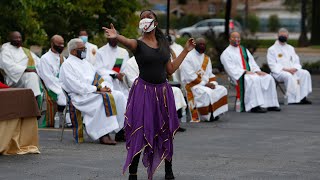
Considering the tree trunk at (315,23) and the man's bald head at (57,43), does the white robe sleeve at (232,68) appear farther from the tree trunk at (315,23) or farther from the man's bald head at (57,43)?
the tree trunk at (315,23)

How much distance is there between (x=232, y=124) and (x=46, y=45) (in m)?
9.25

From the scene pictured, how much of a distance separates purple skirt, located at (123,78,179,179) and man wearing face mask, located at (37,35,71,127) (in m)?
5.89

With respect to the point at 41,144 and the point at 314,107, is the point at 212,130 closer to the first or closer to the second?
the point at 41,144

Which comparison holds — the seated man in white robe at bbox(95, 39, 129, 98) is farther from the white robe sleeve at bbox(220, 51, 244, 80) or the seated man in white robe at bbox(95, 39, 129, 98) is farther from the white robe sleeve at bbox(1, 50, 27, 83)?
the white robe sleeve at bbox(220, 51, 244, 80)

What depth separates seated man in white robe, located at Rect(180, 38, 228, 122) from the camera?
1739 cm

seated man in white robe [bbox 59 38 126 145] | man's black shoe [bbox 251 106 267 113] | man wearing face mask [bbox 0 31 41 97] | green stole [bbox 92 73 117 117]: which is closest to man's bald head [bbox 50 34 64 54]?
man wearing face mask [bbox 0 31 41 97]

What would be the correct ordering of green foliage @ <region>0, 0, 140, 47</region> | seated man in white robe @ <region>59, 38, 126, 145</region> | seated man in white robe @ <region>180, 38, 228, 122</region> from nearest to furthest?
seated man in white robe @ <region>59, 38, 126, 145</region>
seated man in white robe @ <region>180, 38, 228, 122</region>
green foliage @ <region>0, 0, 140, 47</region>

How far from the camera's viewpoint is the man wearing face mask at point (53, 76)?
16.3 meters

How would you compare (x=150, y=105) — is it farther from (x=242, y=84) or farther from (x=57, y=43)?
(x=242, y=84)

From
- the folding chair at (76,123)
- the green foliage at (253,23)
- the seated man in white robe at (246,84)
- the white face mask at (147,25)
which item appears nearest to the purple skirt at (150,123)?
the white face mask at (147,25)

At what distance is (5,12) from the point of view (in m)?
20.0

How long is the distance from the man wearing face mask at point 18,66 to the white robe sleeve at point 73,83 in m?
3.66

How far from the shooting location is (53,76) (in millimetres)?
16469

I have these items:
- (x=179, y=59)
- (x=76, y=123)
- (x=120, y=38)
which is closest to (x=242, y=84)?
(x=76, y=123)
